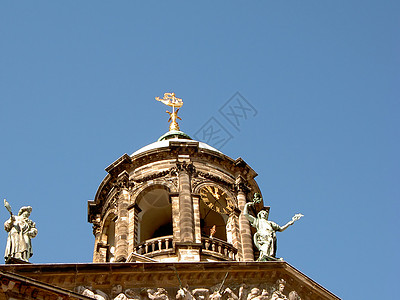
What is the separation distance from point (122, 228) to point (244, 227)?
13.6 feet

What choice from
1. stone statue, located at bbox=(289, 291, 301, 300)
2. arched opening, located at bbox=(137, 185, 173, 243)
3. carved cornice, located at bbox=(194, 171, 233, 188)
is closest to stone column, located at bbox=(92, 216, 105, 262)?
arched opening, located at bbox=(137, 185, 173, 243)

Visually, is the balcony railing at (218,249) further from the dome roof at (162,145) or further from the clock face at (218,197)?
the dome roof at (162,145)

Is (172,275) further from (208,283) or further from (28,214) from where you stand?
(28,214)

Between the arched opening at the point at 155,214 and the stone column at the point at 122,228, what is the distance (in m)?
1.11

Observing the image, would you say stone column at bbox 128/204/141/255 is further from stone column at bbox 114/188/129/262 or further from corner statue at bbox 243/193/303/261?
corner statue at bbox 243/193/303/261

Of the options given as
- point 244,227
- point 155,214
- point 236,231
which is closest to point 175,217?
point 236,231

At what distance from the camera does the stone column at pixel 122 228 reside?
30.6 meters

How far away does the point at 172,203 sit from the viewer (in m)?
31.9

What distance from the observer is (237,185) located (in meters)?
33.6

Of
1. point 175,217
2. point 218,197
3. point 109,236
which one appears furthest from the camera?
point 109,236

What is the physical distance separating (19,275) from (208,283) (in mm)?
5252

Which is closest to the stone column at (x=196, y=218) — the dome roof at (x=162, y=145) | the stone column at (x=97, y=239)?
the dome roof at (x=162, y=145)

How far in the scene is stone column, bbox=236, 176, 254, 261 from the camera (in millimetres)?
31170

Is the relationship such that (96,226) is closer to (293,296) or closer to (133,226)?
(133,226)
